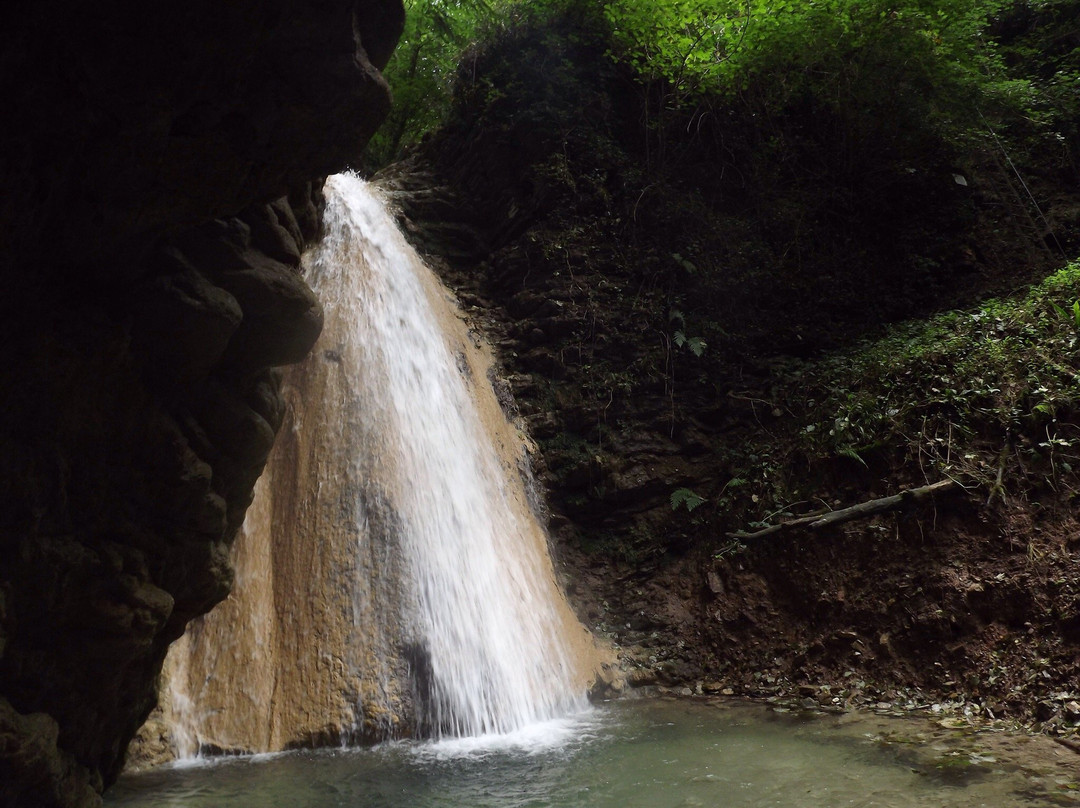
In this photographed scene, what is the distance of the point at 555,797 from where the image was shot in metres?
4.56

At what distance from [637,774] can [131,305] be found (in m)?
4.27

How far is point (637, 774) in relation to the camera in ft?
16.6

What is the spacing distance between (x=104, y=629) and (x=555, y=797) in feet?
9.07

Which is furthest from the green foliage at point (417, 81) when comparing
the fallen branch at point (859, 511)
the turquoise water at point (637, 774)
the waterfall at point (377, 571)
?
the turquoise water at point (637, 774)

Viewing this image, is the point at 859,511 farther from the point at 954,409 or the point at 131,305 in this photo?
the point at 131,305

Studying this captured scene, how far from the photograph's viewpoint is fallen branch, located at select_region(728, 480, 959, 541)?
26.2 ft

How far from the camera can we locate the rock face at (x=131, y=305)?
2662 mm

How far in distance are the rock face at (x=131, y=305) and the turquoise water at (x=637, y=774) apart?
1.13m

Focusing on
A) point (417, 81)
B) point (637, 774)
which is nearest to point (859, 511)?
point (637, 774)

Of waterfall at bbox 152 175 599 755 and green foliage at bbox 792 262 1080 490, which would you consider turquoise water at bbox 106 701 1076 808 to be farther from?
green foliage at bbox 792 262 1080 490

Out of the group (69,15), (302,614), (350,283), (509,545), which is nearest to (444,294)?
(350,283)

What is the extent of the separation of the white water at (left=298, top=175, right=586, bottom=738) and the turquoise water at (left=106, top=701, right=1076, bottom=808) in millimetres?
701

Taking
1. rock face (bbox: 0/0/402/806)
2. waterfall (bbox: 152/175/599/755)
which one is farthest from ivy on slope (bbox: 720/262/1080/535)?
rock face (bbox: 0/0/402/806)

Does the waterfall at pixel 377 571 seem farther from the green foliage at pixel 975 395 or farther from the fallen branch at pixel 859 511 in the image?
the green foliage at pixel 975 395
